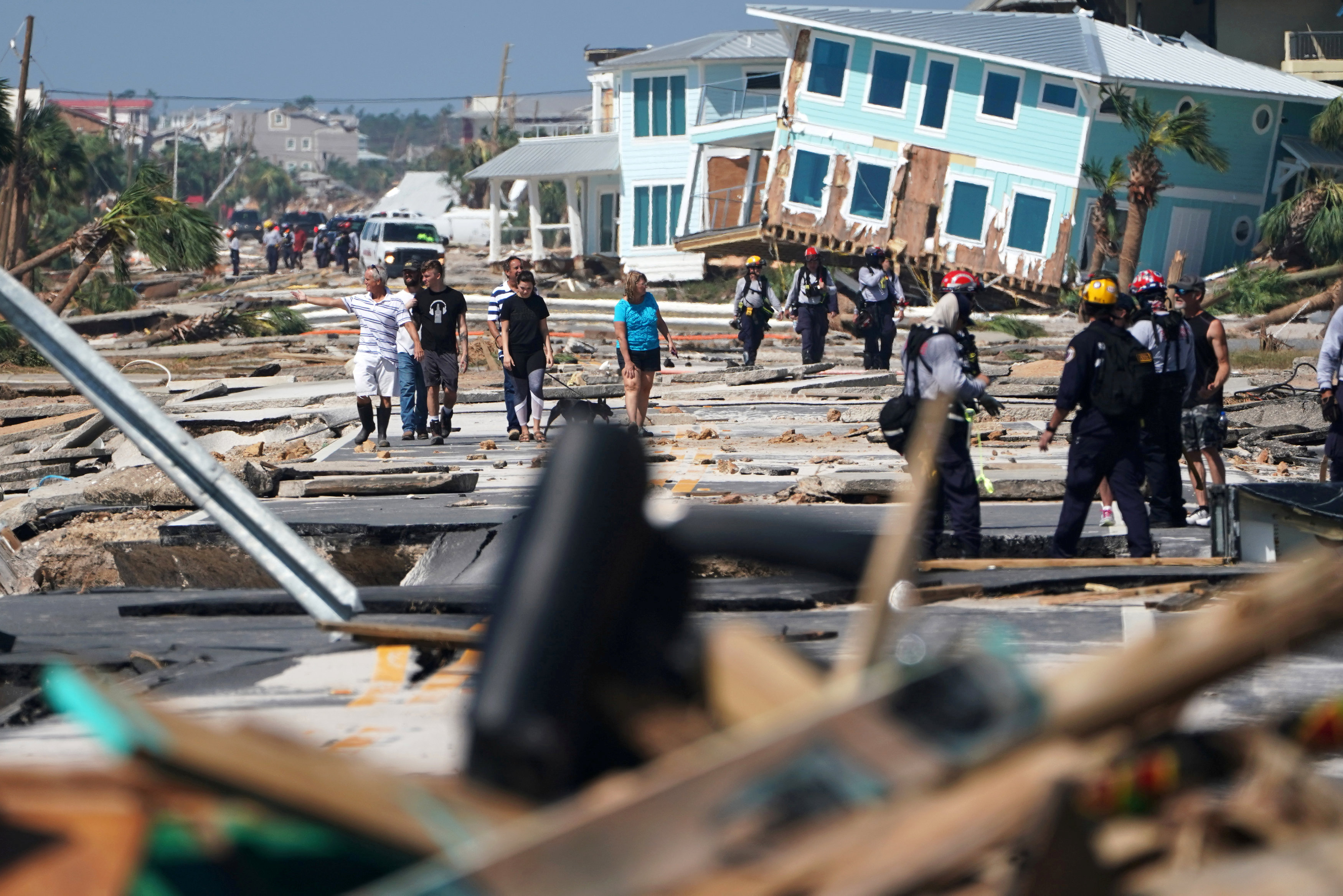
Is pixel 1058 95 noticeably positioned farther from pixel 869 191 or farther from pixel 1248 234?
pixel 1248 234

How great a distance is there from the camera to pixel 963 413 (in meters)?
7.61

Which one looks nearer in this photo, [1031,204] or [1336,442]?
[1336,442]

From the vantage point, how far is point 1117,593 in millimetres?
6215

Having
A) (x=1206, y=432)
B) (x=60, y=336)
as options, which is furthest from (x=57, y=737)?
(x=1206, y=432)

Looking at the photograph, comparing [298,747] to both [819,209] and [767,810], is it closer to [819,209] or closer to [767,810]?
[767,810]

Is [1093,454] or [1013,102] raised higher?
[1013,102]

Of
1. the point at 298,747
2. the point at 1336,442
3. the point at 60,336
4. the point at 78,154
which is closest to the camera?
the point at 298,747

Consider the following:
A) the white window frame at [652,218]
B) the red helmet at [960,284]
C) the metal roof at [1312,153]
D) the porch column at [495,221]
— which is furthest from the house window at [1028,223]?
the red helmet at [960,284]

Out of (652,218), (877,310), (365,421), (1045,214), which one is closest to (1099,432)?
(365,421)

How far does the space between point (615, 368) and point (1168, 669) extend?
19.0 meters

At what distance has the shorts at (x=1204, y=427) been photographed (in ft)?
30.6

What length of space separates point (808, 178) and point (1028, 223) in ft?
18.8

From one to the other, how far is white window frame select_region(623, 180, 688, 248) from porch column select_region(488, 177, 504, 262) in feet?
20.3

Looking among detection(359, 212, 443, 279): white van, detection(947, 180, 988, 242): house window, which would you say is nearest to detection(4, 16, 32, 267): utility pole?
detection(359, 212, 443, 279): white van
